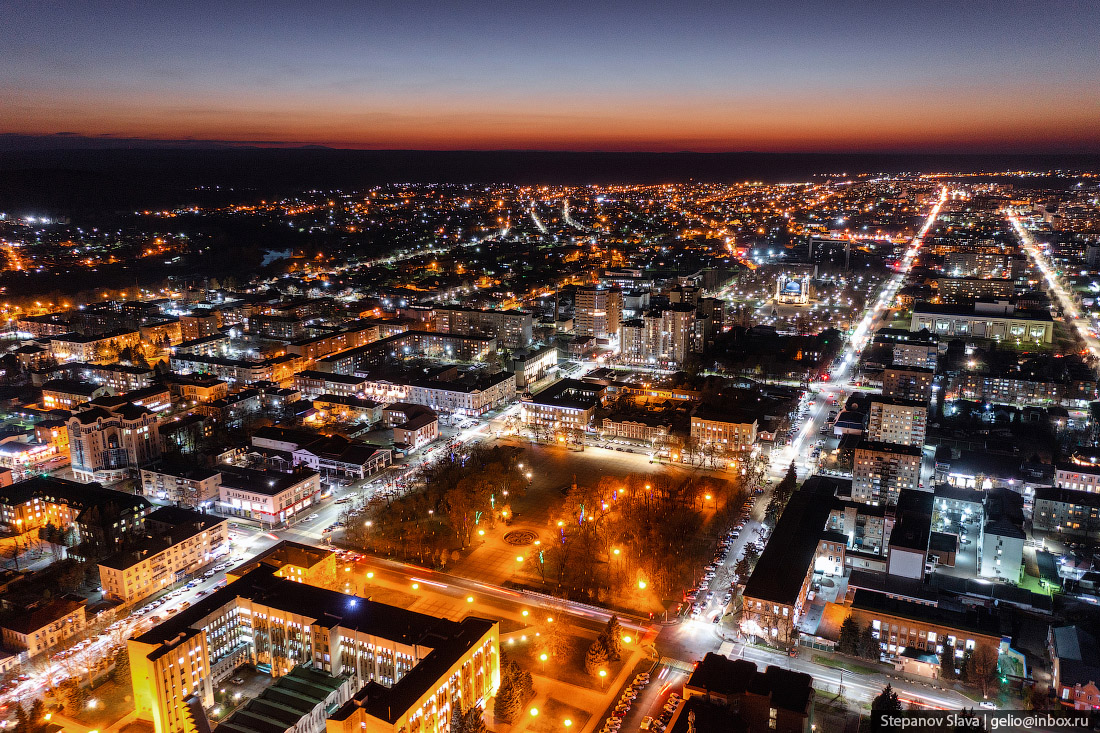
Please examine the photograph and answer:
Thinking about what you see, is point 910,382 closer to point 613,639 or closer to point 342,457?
point 613,639

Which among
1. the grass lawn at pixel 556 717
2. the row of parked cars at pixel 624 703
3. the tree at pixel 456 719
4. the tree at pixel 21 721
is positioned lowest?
the grass lawn at pixel 556 717

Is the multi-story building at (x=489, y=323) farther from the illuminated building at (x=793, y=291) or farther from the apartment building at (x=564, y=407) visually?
the illuminated building at (x=793, y=291)

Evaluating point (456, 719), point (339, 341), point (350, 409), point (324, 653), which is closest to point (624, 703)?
point (456, 719)

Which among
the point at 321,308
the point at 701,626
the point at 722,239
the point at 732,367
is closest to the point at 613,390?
the point at 732,367

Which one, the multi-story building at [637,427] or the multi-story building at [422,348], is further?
the multi-story building at [422,348]

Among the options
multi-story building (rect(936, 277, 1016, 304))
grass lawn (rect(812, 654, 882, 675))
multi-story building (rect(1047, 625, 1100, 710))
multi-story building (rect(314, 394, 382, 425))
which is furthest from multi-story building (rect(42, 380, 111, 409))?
multi-story building (rect(936, 277, 1016, 304))

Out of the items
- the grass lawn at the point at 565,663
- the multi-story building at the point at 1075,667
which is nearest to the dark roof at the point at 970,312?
the multi-story building at the point at 1075,667
